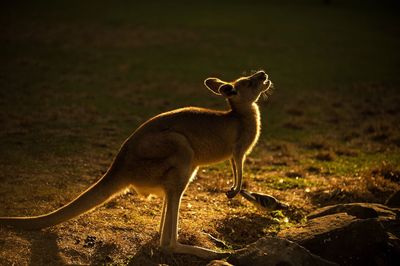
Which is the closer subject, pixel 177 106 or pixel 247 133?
pixel 247 133

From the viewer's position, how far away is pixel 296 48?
22766 millimetres

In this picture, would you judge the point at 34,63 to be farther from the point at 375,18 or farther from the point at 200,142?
the point at 375,18

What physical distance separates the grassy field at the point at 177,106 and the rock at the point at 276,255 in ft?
2.35

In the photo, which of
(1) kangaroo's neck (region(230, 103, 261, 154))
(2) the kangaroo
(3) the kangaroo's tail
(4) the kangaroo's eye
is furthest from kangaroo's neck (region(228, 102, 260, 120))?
(3) the kangaroo's tail

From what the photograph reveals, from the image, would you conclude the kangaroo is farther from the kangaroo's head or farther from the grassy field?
the kangaroo's head

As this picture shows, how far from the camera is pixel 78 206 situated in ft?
19.2

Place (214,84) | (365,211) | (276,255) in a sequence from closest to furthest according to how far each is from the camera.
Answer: (276,255), (365,211), (214,84)

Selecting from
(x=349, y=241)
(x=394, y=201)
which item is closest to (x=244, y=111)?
(x=349, y=241)

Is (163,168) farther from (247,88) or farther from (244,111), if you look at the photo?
(247,88)

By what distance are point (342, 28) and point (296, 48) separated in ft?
19.8

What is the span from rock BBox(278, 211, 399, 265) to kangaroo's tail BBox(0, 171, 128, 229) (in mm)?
1927

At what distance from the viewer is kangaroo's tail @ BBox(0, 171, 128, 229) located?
584 cm

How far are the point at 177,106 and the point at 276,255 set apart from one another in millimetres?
8741

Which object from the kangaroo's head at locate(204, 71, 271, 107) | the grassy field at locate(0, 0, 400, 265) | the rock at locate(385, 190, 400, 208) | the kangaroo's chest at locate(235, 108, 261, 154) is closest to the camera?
the kangaroo's chest at locate(235, 108, 261, 154)
